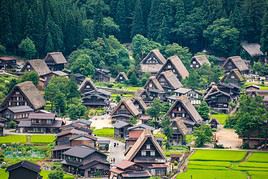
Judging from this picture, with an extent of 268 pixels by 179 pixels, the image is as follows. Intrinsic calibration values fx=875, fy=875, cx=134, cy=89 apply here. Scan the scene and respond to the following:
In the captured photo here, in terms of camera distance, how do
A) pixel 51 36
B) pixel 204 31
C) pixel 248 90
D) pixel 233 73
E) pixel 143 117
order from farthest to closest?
pixel 204 31 < pixel 51 36 < pixel 233 73 < pixel 248 90 < pixel 143 117

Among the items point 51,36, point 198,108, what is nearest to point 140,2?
point 51,36

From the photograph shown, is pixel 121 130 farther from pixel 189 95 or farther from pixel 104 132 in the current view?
pixel 189 95

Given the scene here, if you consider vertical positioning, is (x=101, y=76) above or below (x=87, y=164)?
above

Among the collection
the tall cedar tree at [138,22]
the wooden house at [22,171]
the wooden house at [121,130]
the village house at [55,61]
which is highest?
the tall cedar tree at [138,22]

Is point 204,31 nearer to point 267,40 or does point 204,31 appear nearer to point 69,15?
point 267,40

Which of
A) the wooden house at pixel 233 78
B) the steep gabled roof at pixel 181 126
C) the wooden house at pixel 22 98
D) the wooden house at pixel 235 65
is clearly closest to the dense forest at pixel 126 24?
the wooden house at pixel 235 65

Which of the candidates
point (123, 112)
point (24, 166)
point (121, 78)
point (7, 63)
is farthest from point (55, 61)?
point (24, 166)

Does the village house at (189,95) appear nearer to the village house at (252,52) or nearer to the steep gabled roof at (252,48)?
the village house at (252,52)
